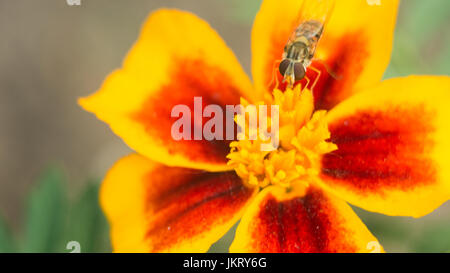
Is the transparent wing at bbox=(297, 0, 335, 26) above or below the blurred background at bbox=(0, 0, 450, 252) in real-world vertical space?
below

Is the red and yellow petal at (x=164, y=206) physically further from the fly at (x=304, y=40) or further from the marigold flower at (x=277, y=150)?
the fly at (x=304, y=40)

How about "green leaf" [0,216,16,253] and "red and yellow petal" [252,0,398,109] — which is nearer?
"red and yellow petal" [252,0,398,109]

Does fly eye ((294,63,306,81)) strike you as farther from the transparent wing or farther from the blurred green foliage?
the blurred green foliage

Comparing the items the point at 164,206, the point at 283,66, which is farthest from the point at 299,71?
the point at 164,206

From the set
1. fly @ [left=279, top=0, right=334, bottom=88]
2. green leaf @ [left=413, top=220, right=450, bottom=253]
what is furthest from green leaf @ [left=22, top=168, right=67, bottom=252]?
green leaf @ [left=413, top=220, right=450, bottom=253]
